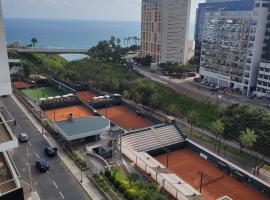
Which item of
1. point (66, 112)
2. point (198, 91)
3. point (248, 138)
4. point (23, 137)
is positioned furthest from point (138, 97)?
point (248, 138)

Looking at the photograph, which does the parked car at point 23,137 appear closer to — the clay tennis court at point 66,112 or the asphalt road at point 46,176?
the asphalt road at point 46,176

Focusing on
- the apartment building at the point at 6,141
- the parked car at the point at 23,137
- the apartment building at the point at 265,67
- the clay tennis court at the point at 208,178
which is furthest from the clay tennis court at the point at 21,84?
the apartment building at the point at 265,67

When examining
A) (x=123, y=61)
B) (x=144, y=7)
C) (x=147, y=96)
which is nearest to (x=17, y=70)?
(x=123, y=61)

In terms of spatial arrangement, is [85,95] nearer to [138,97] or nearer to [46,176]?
[138,97]

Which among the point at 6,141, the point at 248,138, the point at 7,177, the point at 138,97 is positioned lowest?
the point at 248,138

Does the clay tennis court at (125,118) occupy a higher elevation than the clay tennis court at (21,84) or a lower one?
lower
